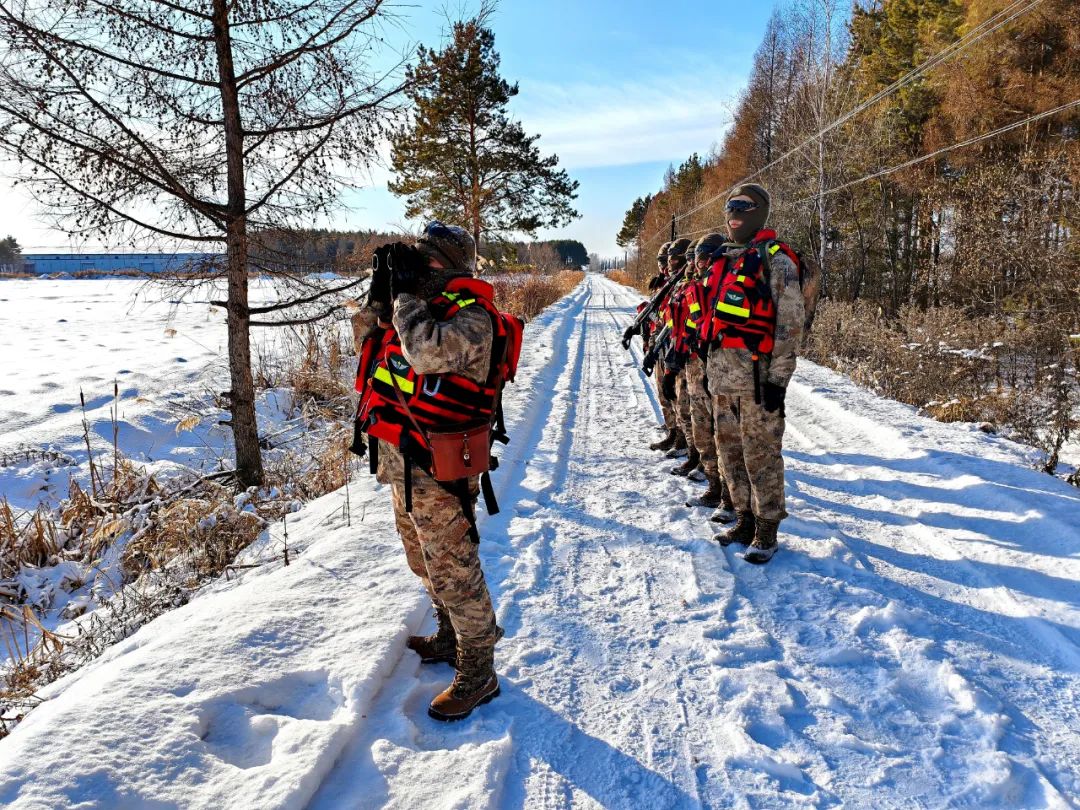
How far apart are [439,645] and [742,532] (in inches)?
90.9

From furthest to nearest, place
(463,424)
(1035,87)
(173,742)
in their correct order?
(1035,87) < (463,424) < (173,742)

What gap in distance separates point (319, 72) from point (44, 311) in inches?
895

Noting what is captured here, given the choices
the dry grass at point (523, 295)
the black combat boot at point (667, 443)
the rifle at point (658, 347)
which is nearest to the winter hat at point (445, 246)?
the rifle at point (658, 347)

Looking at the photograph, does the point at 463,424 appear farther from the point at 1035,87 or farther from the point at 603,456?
the point at 1035,87

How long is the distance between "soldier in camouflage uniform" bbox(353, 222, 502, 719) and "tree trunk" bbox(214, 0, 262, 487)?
12.9 feet

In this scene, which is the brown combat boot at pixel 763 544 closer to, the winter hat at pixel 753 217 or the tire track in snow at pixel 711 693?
the tire track in snow at pixel 711 693

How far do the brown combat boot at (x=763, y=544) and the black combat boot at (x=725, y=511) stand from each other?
49cm

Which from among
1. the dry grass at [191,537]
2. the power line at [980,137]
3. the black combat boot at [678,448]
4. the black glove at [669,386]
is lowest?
the dry grass at [191,537]

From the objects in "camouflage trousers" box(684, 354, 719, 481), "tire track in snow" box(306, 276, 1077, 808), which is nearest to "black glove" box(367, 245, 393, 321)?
Result: "tire track in snow" box(306, 276, 1077, 808)

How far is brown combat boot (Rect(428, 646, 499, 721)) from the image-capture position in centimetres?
250

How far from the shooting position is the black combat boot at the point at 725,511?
4.52 meters

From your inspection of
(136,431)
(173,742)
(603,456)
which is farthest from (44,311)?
(173,742)

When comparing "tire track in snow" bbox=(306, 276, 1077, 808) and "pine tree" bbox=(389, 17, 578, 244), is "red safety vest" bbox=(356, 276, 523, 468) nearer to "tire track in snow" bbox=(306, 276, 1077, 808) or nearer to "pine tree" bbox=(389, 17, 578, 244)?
"tire track in snow" bbox=(306, 276, 1077, 808)

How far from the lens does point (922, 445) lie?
18.8 ft
